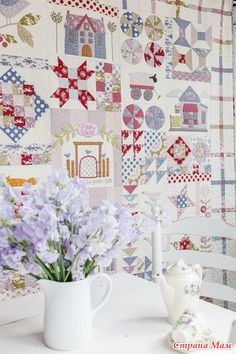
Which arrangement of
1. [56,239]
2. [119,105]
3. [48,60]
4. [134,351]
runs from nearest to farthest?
[56,239] < [134,351] < [48,60] < [119,105]

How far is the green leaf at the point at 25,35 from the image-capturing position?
162 cm

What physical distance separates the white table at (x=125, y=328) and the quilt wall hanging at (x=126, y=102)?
1.95 ft

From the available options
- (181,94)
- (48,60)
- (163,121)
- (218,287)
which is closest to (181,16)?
(181,94)

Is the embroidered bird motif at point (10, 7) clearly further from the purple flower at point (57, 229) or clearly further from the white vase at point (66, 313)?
the white vase at point (66, 313)

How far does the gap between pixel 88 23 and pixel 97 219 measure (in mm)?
1187

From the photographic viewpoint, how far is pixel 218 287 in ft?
5.19

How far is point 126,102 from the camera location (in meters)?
1.91

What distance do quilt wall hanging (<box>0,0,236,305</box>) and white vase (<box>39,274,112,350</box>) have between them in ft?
2.44

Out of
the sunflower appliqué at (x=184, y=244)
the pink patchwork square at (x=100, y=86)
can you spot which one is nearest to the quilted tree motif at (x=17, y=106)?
the pink patchwork square at (x=100, y=86)

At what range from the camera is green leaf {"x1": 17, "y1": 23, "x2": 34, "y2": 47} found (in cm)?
162

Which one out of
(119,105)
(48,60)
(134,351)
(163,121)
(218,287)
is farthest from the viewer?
(163,121)

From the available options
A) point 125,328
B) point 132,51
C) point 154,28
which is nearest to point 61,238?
point 125,328

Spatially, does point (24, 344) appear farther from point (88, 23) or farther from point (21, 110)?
point (88, 23)

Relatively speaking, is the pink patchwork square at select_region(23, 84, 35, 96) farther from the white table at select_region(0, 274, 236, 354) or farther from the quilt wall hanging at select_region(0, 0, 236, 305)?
the white table at select_region(0, 274, 236, 354)
